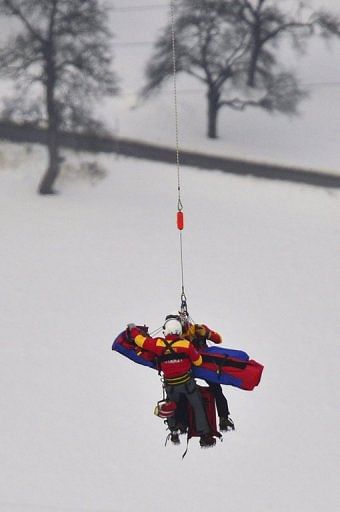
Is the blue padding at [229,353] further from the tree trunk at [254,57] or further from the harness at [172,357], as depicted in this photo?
the tree trunk at [254,57]

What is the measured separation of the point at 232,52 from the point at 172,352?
2241cm

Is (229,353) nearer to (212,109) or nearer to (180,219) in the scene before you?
(180,219)

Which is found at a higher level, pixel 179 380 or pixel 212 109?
pixel 212 109

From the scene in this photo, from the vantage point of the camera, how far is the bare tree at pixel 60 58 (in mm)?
26422


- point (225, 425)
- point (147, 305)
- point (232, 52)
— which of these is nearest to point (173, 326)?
point (225, 425)

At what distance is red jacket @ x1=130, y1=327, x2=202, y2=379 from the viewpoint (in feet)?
37.8

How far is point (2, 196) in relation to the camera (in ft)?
94.3

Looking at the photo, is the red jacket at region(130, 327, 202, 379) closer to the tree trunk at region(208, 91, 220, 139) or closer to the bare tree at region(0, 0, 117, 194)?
the bare tree at region(0, 0, 117, 194)

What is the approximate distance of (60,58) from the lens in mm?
26984

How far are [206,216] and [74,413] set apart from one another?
389 inches

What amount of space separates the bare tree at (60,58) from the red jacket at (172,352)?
17367 millimetres

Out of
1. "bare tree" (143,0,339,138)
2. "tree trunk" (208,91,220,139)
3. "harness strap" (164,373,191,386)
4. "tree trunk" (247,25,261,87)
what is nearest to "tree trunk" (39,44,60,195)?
"bare tree" (143,0,339,138)

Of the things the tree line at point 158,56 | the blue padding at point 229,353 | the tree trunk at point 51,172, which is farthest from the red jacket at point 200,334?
the tree trunk at point 51,172

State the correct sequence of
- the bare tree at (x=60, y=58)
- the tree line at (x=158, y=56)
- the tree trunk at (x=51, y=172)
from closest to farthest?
the bare tree at (x=60, y=58) → the tree line at (x=158, y=56) → the tree trunk at (x=51, y=172)
